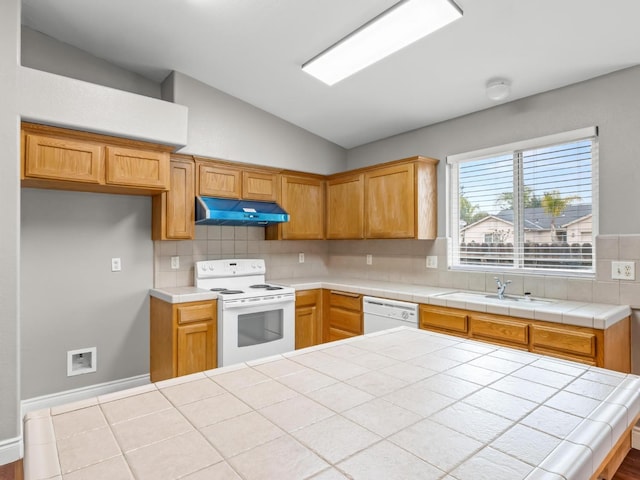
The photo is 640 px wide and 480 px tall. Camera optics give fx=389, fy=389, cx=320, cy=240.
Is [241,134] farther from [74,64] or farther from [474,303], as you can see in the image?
[474,303]

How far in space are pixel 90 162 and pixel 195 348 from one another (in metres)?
1.58

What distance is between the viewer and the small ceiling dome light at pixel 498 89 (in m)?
2.79

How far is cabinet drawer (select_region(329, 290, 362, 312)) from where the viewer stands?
3574mm

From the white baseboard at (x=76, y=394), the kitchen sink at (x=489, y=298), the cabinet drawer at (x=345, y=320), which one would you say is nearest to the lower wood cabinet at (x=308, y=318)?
the cabinet drawer at (x=345, y=320)

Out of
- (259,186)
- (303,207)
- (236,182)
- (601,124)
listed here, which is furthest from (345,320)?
(601,124)

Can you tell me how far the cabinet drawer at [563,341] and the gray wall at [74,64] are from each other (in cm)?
355

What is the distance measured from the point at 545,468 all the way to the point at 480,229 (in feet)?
9.65

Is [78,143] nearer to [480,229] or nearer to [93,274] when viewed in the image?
[93,274]

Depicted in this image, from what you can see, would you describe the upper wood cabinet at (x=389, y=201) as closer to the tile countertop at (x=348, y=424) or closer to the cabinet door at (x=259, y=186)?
the cabinet door at (x=259, y=186)

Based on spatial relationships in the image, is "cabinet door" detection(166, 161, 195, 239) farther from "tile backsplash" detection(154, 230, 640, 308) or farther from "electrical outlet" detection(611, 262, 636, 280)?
"electrical outlet" detection(611, 262, 636, 280)

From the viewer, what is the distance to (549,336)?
92.4 inches

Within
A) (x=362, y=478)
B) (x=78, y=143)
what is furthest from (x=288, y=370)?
(x=78, y=143)

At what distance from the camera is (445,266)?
3580 millimetres

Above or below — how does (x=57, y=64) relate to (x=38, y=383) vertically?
above
